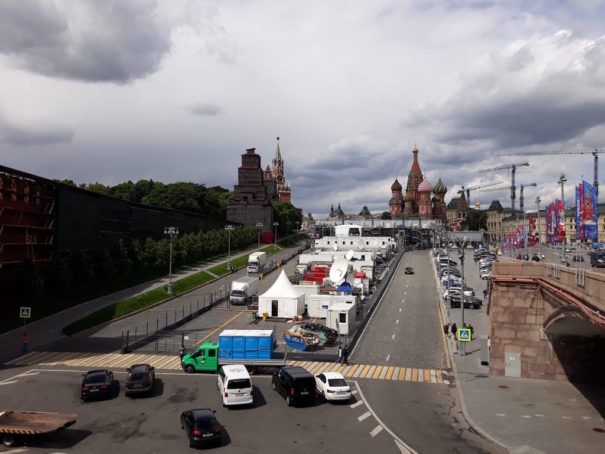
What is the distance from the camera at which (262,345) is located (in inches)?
1248

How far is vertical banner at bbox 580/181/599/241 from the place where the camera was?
100ft

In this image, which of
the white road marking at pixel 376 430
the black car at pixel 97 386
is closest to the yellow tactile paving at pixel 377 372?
the white road marking at pixel 376 430

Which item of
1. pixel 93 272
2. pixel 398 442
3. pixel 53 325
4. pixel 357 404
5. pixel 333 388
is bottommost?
pixel 357 404

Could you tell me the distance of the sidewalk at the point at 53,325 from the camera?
125ft

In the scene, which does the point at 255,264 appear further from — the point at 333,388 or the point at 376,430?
the point at 376,430

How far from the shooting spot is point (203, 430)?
1911cm

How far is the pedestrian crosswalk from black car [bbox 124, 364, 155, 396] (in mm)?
5848

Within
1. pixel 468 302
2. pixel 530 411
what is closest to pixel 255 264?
pixel 468 302

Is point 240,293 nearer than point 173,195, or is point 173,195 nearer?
point 240,293

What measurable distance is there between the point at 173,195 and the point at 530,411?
110923mm

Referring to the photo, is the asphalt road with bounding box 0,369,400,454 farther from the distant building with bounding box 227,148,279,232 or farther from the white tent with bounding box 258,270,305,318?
the distant building with bounding box 227,148,279,232

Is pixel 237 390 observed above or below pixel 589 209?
below

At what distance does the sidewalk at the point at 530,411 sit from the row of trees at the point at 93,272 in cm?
3771

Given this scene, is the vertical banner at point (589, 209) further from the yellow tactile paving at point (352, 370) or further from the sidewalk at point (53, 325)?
the sidewalk at point (53, 325)
